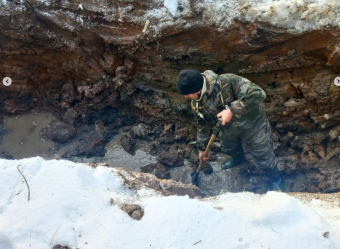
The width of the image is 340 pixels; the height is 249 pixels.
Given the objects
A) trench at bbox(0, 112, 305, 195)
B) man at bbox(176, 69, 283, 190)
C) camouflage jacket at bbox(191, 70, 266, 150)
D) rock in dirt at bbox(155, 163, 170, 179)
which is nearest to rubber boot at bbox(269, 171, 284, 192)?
man at bbox(176, 69, 283, 190)

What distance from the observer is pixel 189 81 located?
2371 mm

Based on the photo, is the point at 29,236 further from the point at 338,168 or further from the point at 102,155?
the point at 338,168

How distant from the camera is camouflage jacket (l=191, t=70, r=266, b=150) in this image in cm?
260

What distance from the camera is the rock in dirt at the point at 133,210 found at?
6.78 feet

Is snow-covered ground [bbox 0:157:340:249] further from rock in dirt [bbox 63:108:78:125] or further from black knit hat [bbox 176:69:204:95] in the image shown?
rock in dirt [bbox 63:108:78:125]

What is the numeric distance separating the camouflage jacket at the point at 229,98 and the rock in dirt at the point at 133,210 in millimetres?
1263

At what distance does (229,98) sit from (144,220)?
1.52 meters

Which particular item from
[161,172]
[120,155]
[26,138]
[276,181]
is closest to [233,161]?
[276,181]

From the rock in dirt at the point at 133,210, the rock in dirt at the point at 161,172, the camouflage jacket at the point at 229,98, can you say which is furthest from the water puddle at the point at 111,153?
the rock in dirt at the point at 133,210

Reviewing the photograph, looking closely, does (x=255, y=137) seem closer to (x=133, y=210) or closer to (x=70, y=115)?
→ (x=133, y=210)

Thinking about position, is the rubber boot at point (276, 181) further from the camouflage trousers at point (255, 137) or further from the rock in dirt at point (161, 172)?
the rock in dirt at point (161, 172)

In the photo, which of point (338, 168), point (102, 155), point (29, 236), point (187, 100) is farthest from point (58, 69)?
point (338, 168)

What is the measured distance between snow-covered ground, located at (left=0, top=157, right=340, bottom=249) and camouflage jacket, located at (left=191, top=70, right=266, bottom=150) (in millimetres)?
899

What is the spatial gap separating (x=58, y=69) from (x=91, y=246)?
3073 mm
